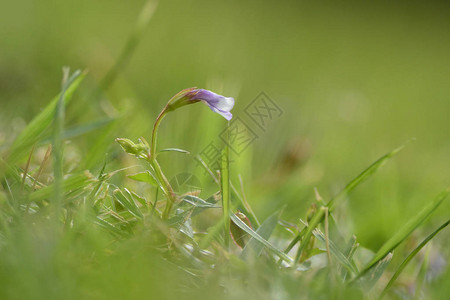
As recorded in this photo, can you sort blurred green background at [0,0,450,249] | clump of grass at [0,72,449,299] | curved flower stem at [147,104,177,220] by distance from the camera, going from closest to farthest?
clump of grass at [0,72,449,299]
curved flower stem at [147,104,177,220]
blurred green background at [0,0,450,249]

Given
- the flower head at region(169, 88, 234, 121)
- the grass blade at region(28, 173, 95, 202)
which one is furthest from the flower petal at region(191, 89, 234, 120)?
the grass blade at region(28, 173, 95, 202)

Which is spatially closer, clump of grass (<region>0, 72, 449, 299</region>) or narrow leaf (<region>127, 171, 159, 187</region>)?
clump of grass (<region>0, 72, 449, 299</region>)

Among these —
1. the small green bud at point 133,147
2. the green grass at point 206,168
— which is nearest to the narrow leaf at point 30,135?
the green grass at point 206,168

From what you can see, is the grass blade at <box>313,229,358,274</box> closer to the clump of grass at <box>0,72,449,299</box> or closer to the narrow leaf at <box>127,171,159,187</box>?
the clump of grass at <box>0,72,449,299</box>

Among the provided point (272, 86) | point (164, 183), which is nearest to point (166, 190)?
point (164, 183)

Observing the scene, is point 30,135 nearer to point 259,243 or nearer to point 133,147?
point 133,147

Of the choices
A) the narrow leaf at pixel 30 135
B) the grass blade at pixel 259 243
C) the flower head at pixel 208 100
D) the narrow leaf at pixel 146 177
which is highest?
the flower head at pixel 208 100

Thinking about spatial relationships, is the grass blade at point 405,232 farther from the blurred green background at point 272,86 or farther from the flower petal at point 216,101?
the blurred green background at point 272,86
